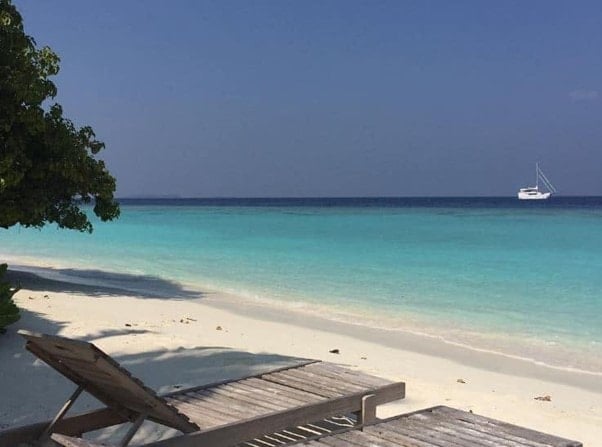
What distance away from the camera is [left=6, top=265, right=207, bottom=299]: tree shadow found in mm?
13852

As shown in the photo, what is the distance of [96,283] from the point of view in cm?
1585

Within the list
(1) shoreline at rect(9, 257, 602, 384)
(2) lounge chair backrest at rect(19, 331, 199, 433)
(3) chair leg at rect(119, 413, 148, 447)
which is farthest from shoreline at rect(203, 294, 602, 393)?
(3) chair leg at rect(119, 413, 148, 447)

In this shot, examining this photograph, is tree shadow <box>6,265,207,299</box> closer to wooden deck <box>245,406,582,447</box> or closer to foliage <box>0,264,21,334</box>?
foliage <box>0,264,21,334</box>

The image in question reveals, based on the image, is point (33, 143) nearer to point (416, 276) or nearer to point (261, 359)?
point (261, 359)

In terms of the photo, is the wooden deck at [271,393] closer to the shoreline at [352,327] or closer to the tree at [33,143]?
the shoreline at [352,327]

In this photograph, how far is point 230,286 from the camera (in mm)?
15719

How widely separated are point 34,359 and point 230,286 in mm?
9232

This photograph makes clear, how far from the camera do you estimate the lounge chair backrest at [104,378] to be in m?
3.21

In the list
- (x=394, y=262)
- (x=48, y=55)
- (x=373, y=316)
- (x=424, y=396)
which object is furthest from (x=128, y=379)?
(x=394, y=262)

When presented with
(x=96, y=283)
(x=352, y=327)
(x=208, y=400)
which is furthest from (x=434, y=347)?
(x=96, y=283)

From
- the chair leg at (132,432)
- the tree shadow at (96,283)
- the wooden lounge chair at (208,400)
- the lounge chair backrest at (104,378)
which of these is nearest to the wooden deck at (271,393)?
the wooden lounge chair at (208,400)

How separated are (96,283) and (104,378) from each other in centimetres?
1293

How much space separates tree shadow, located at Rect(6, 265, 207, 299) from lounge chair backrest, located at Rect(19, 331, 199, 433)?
9753mm

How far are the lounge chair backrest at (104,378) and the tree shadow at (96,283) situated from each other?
975 cm
